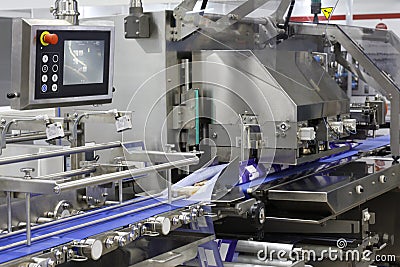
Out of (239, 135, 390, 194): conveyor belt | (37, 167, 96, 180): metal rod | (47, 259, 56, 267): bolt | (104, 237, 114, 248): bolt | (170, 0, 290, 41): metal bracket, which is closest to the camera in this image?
(47, 259, 56, 267): bolt

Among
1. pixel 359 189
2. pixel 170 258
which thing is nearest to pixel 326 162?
pixel 359 189

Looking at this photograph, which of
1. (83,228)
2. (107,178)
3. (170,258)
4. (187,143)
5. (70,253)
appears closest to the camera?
(70,253)

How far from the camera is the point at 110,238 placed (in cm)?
262

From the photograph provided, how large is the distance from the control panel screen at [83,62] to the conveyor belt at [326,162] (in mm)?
1011

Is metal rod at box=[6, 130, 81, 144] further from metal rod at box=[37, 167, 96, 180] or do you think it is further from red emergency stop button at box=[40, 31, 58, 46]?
red emergency stop button at box=[40, 31, 58, 46]

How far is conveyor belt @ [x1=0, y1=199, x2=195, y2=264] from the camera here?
235cm

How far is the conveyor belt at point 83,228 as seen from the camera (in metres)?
2.35

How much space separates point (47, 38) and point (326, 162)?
2449 millimetres

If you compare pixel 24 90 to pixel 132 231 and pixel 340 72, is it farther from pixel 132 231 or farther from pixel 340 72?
pixel 340 72

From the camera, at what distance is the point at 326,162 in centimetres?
465

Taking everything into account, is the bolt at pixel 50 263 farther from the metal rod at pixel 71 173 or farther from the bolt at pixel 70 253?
the metal rod at pixel 71 173

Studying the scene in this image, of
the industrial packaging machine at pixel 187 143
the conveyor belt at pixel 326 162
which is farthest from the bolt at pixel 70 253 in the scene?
the conveyor belt at pixel 326 162

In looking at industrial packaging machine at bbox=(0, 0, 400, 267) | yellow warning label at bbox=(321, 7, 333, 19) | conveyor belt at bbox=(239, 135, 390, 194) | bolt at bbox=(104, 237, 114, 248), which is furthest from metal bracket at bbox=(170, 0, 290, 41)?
yellow warning label at bbox=(321, 7, 333, 19)

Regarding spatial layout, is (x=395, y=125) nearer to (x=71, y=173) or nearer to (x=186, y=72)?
(x=186, y=72)
